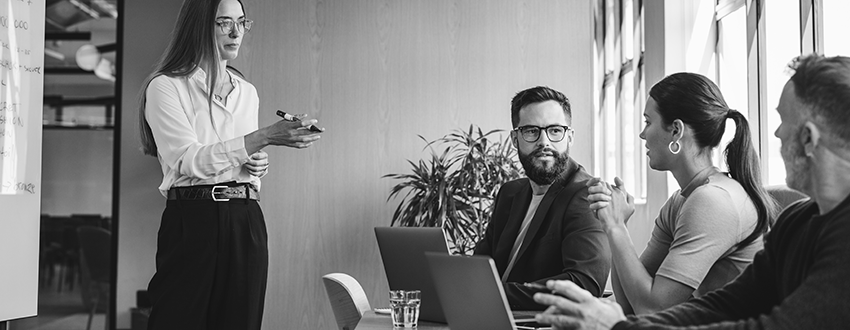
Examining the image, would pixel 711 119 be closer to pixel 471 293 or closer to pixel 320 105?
pixel 471 293

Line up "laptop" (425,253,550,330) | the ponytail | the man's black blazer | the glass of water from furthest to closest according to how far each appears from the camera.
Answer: the man's black blazer → the ponytail → the glass of water → "laptop" (425,253,550,330)

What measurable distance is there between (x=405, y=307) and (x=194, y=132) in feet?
3.26

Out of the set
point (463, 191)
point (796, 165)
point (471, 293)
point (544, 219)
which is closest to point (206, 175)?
point (544, 219)

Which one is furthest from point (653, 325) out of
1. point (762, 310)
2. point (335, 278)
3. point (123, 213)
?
point (123, 213)

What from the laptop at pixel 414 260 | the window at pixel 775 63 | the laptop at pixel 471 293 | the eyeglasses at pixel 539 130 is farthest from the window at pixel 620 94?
the laptop at pixel 471 293

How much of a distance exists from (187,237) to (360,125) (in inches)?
133

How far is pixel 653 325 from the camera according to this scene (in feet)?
4.08

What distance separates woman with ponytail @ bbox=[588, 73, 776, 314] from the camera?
1.92 metres

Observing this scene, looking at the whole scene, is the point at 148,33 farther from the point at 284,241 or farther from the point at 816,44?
the point at 816,44

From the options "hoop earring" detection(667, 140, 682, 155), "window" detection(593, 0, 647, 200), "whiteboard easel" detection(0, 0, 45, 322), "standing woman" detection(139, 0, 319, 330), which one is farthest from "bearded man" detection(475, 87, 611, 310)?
"window" detection(593, 0, 647, 200)

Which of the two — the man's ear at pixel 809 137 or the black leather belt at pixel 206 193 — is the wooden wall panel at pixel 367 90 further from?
the man's ear at pixel 809 137

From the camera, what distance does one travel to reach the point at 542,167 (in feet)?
8.65

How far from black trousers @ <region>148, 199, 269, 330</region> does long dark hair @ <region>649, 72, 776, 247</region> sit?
1.27 metres

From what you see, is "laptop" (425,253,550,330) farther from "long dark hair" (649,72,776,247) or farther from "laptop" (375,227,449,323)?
"long dark hair" (649,72,776,247)
